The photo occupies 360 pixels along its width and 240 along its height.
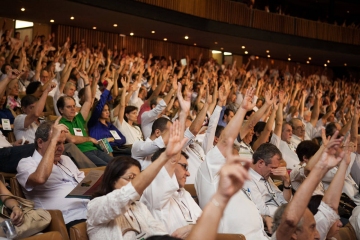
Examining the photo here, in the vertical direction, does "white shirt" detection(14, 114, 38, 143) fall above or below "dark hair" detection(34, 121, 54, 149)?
below

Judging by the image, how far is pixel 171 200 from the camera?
3.02m

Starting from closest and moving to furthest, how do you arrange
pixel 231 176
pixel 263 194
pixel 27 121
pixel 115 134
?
pixel 231 176 → pixel 263 194 → pixel 27 121 → pixel 115 134

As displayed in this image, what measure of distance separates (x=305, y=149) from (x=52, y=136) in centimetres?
221

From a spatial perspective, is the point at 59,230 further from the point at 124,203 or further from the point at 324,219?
the point at 324,219

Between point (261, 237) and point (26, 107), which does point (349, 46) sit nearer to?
point (26, 107)

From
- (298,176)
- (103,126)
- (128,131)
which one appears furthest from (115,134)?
(298,176)

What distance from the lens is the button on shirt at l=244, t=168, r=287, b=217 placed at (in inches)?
141

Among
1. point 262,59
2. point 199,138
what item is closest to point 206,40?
point 262,59

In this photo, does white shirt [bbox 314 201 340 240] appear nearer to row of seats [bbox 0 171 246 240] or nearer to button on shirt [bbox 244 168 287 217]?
row of seats [bbox 0 171 246 240]

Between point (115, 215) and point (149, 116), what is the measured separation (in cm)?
324

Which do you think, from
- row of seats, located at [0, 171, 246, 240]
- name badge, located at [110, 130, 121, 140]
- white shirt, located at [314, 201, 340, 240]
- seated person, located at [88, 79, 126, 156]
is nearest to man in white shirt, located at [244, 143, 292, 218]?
row of seats, located at [0, 171, 246, 240]

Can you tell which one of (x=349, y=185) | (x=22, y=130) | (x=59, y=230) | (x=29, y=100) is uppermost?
(x=29, y=100)

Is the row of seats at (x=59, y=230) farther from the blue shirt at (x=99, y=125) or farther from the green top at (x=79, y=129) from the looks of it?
the blue shirt at (x=99, y=125)

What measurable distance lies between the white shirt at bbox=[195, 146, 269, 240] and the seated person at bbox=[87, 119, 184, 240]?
54 cm
